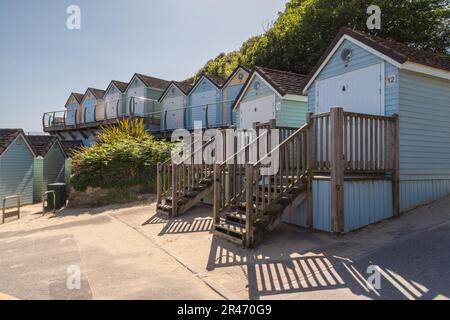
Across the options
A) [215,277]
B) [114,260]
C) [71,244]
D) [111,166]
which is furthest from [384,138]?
[111,166]

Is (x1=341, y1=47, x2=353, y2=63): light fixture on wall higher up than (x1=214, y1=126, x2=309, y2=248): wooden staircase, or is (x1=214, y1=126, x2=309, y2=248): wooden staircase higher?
(x1=341, y1=47, x2=353, y2=63): light fixture on wall

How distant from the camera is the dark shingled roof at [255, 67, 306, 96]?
11609 millimetres

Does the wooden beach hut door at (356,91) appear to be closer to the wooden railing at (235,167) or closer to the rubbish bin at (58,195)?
the wooden railing at (235,167)

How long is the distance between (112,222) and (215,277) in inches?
213

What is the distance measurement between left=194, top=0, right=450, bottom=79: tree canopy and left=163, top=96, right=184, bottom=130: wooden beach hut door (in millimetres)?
6741

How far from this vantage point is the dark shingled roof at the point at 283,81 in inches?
457

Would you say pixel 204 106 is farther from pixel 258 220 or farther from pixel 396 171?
pixel 258 220

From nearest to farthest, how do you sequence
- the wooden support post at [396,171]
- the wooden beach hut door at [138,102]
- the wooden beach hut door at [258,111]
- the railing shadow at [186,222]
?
the wooden support post at [396,171]
the railing shadow at [186,222]
the wooden beach hut door at [258,111]
the wooden beach hut door at [138,102]

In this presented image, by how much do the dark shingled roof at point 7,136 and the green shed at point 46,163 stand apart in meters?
1.01

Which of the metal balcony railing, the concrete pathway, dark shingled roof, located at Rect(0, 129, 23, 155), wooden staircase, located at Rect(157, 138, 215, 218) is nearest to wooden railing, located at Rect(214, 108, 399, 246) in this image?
the concrete pathway

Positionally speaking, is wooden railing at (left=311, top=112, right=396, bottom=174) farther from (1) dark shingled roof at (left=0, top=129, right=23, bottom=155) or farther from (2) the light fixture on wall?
(1) dark shingled roof at (left=0, top=129, right=23, bottom=155)

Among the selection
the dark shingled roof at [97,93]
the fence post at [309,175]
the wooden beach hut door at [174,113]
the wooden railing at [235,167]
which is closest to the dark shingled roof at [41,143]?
the wooden beach hut door at [174,113]

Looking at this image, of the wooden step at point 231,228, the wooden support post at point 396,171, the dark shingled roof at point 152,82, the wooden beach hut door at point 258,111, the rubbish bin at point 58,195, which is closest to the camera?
the wooden step at point 231,228

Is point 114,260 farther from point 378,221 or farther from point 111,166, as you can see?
point 111,166
